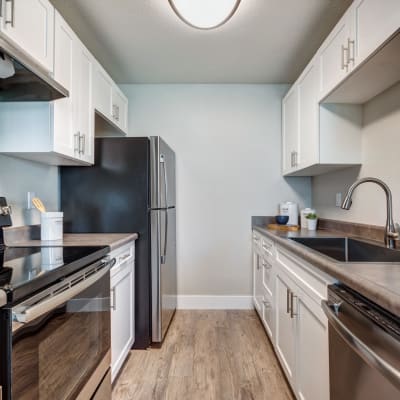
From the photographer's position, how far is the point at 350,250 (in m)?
2.01

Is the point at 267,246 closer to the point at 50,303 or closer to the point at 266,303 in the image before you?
the point at 266,303

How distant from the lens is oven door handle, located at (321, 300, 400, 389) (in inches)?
26.3

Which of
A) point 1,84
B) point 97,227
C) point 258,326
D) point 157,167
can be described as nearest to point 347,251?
point 258,326

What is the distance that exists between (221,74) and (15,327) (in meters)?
2.79

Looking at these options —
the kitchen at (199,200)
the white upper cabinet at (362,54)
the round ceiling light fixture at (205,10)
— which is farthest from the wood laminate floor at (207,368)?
the round ceiling light fixture at (205,10)

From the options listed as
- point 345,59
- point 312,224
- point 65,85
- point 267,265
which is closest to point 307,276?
point 267,265

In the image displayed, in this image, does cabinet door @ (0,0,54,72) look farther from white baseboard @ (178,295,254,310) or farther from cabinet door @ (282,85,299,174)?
white baseboard @ (178,295,254,310)

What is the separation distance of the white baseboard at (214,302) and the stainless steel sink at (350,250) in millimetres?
1361

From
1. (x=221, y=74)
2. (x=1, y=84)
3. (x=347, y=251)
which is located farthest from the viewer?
(x=221, y=74)

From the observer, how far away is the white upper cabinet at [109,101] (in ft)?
7.56

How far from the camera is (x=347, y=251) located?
2037 mm

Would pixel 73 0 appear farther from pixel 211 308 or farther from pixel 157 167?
pixel 211 308

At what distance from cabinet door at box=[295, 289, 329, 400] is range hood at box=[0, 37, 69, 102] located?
1.58m

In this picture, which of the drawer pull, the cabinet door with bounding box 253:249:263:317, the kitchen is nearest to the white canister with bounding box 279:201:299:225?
the kitchen
